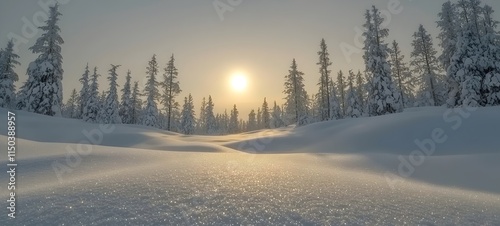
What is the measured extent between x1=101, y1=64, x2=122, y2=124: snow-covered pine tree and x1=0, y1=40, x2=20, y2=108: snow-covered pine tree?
10574mm

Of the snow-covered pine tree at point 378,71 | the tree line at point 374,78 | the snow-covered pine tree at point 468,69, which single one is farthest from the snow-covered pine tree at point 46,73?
the snow-covered pine tree at point 468,69

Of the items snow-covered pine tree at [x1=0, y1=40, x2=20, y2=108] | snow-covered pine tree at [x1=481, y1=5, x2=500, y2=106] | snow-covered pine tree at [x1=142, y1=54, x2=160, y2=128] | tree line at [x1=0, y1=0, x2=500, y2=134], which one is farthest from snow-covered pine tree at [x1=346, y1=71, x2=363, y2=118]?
snow-covered pine tree at [x1=0, y1=40, x2=20, y2=108]

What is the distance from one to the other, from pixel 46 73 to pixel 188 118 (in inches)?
1585

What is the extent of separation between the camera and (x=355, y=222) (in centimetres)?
232

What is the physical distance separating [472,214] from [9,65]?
44212 mm

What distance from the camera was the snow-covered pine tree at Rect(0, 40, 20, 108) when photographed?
31403mm

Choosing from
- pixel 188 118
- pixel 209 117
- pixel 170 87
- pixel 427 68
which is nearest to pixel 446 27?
pixel 427 68

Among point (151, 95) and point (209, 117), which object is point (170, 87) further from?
point (209, 117)

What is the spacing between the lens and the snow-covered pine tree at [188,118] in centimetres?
6525

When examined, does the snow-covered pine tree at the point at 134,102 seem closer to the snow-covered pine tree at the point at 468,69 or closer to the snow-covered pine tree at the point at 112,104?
the snow-covered pine tree at the point at 112,104

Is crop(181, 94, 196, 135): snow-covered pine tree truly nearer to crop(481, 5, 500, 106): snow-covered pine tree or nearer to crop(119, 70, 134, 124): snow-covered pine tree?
crop(119, 70, 134, 124): snow-covered pine tree

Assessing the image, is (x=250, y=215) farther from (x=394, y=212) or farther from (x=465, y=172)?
(x=465, y=172)

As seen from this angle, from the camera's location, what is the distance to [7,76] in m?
32.5

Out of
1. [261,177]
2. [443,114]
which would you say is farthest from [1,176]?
[443,114]
